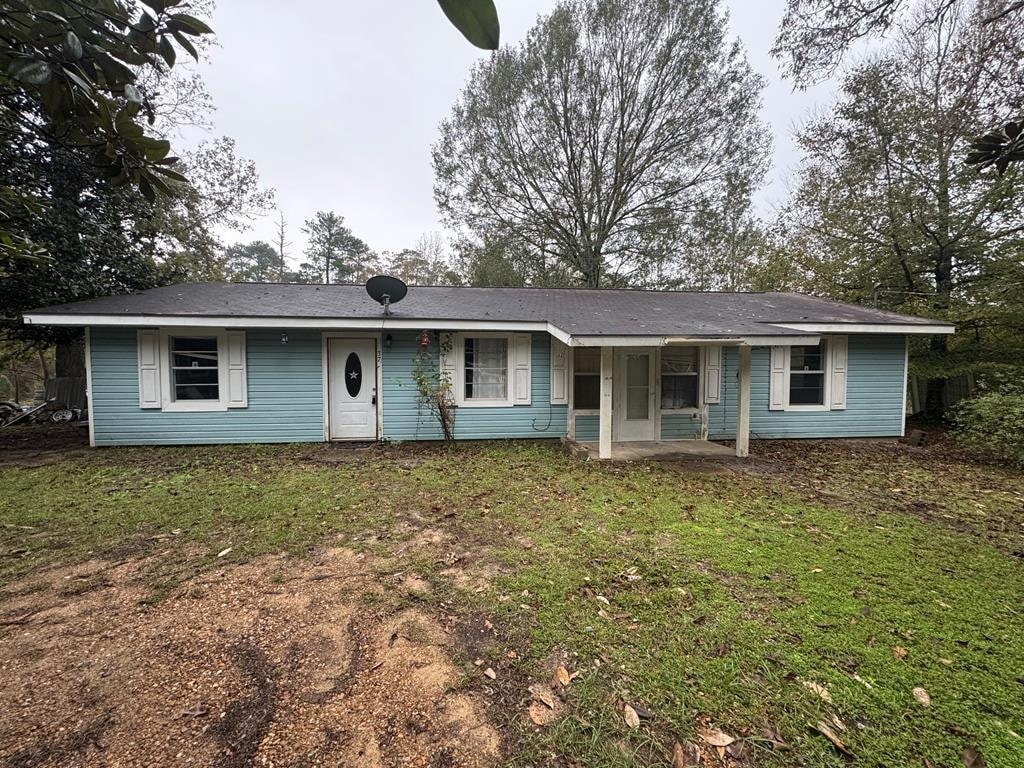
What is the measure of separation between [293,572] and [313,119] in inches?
533

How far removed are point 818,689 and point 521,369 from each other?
6269 mm

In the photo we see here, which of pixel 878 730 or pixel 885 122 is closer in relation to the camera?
pixel 878 730

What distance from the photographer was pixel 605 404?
6.49 m

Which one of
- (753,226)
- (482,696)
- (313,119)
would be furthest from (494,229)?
(482,696)

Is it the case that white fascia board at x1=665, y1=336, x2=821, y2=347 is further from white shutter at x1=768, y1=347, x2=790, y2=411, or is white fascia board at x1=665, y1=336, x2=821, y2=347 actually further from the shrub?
the shrub

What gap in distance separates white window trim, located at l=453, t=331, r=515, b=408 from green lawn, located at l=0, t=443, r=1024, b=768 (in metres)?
1.53

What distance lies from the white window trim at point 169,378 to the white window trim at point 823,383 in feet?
35.0

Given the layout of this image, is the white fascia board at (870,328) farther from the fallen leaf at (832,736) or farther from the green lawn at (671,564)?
the fallen leaf at (832,736)

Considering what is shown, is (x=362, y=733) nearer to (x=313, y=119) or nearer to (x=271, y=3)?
(x=271, y=3)

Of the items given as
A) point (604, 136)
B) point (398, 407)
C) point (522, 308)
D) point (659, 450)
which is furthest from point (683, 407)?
point (604, 136)

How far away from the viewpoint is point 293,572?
3084mm

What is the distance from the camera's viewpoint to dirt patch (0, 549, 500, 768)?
1.63 m

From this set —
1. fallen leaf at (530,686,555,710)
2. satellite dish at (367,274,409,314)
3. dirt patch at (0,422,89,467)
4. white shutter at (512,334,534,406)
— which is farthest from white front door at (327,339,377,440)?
fallen leaf at (530,686,555,710)

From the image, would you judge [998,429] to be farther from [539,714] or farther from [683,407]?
[539,714]
